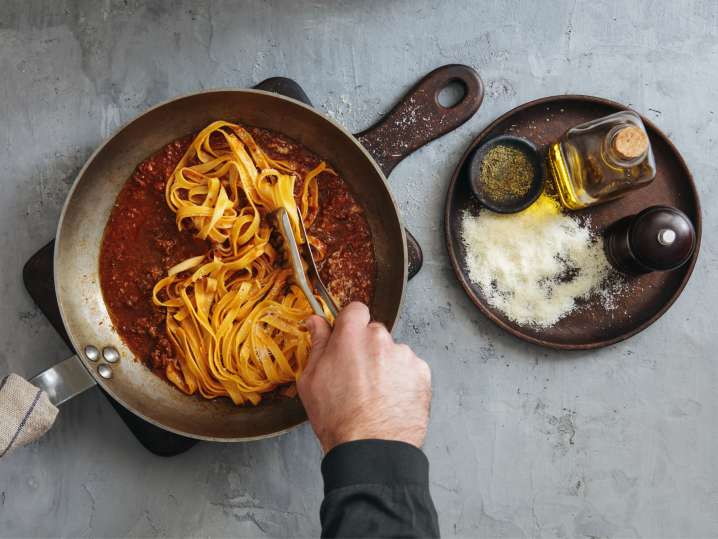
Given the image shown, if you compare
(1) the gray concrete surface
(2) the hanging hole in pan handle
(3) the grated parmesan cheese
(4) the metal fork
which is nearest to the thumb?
(4) the metal fork

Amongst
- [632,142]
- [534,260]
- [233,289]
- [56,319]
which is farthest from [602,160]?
[56,319]

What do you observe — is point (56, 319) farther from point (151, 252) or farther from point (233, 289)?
point (233, 289)

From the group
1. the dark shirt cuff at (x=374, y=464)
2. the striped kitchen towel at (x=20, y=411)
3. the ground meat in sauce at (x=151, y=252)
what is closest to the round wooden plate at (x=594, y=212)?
the ground meat in sauce at (x=151, y=252)

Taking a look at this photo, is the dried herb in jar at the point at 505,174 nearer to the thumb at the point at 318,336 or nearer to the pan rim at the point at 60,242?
the pan rim at the point at 60,242

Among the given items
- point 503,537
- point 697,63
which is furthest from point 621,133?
point 503,537

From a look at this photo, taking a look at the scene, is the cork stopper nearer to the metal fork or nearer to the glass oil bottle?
the glass oil bottle
